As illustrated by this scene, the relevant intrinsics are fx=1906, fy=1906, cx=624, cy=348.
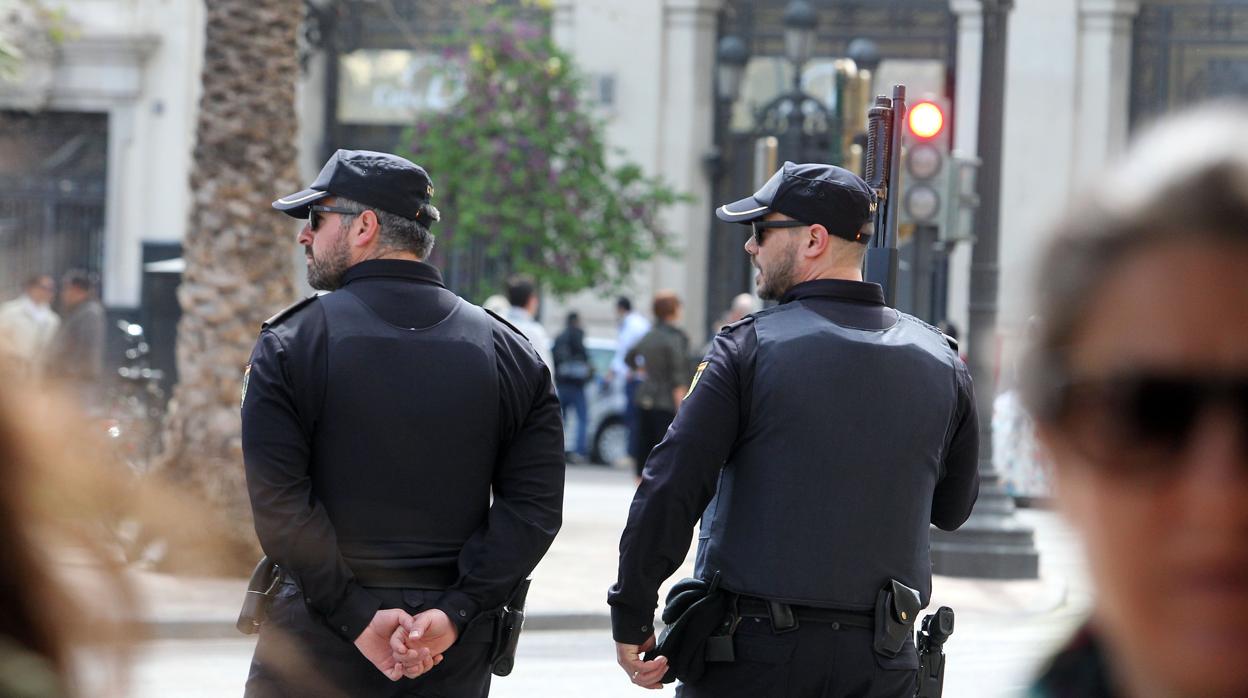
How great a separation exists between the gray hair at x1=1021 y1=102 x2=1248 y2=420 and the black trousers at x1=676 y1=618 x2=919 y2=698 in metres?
3.06

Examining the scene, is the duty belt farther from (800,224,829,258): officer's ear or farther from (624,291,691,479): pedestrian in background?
(624,291,691,479): pedestrian in background

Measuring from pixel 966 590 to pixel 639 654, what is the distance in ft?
27.7

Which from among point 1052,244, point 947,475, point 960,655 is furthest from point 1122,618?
point 960,655

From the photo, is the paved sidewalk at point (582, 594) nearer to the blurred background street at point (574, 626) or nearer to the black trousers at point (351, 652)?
the blurred background street at point (574, 626)

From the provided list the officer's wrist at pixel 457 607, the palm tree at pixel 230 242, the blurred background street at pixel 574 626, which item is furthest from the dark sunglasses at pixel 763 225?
the palm tree at pixel 230 242

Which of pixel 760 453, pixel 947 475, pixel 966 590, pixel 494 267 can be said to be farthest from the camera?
pixel 494 267

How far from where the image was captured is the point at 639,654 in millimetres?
4422

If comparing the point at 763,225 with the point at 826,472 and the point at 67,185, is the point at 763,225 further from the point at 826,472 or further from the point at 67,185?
the point at 67,185

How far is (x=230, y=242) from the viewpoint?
1083 centimetres

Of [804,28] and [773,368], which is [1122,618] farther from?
[804,28]

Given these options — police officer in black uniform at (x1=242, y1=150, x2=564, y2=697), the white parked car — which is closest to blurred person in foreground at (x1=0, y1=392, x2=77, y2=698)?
police officer in black uniform at (x1=242, y1=150, x2=564, y2=697)

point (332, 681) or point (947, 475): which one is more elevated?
point (947, 475)

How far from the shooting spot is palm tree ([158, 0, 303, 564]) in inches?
417

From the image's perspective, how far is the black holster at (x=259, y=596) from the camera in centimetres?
433
